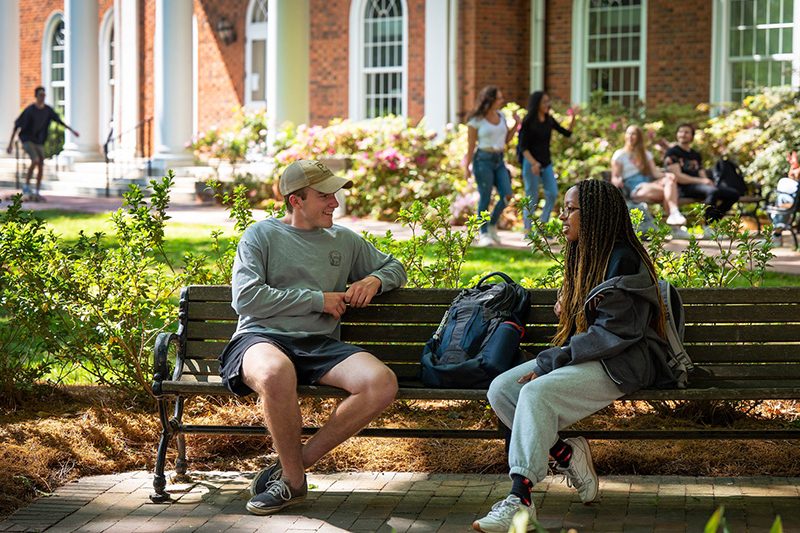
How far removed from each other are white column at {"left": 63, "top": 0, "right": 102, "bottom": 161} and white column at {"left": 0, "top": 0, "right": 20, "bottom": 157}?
6.96 ft

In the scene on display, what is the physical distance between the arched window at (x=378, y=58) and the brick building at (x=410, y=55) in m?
0.02

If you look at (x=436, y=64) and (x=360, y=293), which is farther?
(x=436, y=64)

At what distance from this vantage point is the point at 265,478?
16.4ft

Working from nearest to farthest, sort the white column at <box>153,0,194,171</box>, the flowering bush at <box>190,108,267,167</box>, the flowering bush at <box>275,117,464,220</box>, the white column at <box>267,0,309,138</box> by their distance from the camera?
the flowering bush at <box>275,117,464,220</box> < the white column at <box>267,0,309,138</box> < the white column at <box>153,0,194,171</box> < the flowering bush at <box>190,108,267,167</box>

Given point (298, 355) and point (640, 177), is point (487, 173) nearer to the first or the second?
point (640, 177)

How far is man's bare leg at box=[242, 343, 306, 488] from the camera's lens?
4.88 meters

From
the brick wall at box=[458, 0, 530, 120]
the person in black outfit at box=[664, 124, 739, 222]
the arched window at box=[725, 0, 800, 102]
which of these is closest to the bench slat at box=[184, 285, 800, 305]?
the person in black outfit at box=[664, 124, 739, 222]

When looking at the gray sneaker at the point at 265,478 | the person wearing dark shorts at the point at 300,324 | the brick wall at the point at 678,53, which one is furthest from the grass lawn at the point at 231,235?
the brick wall at the point at 678,53

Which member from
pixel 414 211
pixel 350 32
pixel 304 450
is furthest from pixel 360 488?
pixel 350 32

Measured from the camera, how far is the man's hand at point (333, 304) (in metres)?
5.24

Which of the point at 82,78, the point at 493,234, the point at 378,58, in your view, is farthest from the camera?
the point at 82,78

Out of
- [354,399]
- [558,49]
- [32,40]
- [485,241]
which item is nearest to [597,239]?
[354,399]

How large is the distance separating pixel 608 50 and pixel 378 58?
13.6ft

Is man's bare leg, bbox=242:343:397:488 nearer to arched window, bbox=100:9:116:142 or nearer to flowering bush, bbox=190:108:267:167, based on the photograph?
flowering bush, bbox=190:108:267:167
